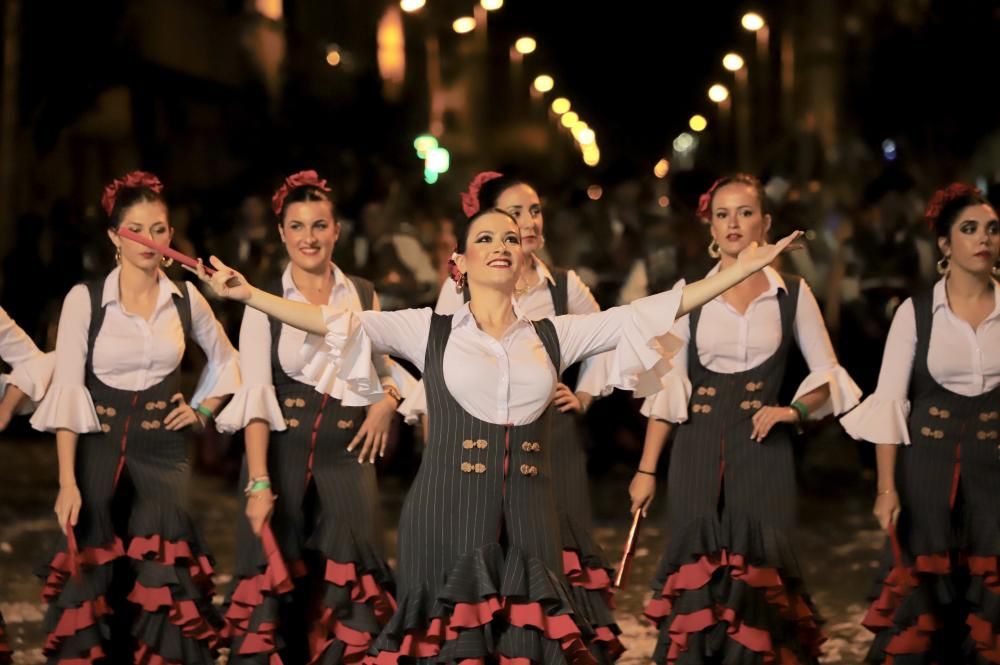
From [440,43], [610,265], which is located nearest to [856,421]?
[610,265]

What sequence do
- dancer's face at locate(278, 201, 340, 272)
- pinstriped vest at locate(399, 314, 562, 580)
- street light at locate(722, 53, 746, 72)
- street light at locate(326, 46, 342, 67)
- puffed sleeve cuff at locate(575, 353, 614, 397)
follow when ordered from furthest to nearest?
street light at locate(722, 53, 746, 72) < street light at locate(326, 46, 342, 67) < puffed sleeve cuff at locate(575, 353, 614, 397) < dancer's face at locate(278, 201, 340, 272) < pinstriped vest at locate(399, 314, 562, 580)

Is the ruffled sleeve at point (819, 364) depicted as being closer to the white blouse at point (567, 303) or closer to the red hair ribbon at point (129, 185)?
the white blouse at point (567, 303)

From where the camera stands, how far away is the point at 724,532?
6.52m

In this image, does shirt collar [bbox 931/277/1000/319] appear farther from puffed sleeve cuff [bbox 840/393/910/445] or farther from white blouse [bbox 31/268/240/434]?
white blouse [bbox 31/268/240/434]

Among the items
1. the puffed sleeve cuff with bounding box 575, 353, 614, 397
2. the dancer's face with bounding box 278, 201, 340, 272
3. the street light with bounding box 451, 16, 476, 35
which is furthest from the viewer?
the street light with bounding box 451, 16, 476, 35

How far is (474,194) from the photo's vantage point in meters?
6.66

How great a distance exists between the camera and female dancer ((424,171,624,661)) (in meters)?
6.68

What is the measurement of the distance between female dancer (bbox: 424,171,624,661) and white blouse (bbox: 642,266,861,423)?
420mm

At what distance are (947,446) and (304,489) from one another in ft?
7.72

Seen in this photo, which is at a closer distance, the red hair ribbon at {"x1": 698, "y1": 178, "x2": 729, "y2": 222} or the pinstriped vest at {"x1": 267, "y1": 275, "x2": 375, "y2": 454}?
the pinstriped vest at {"x1": 267, "y1": 275, "x2": 375, "y2": 454}

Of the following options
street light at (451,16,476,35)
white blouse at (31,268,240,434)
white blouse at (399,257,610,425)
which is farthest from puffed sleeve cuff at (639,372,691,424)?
street light at (451,16,476,35)

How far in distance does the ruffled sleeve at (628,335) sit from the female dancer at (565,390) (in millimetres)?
1220

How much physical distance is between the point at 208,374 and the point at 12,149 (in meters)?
9.25

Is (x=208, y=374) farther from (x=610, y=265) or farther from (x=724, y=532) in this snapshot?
(x=610, y=265)
